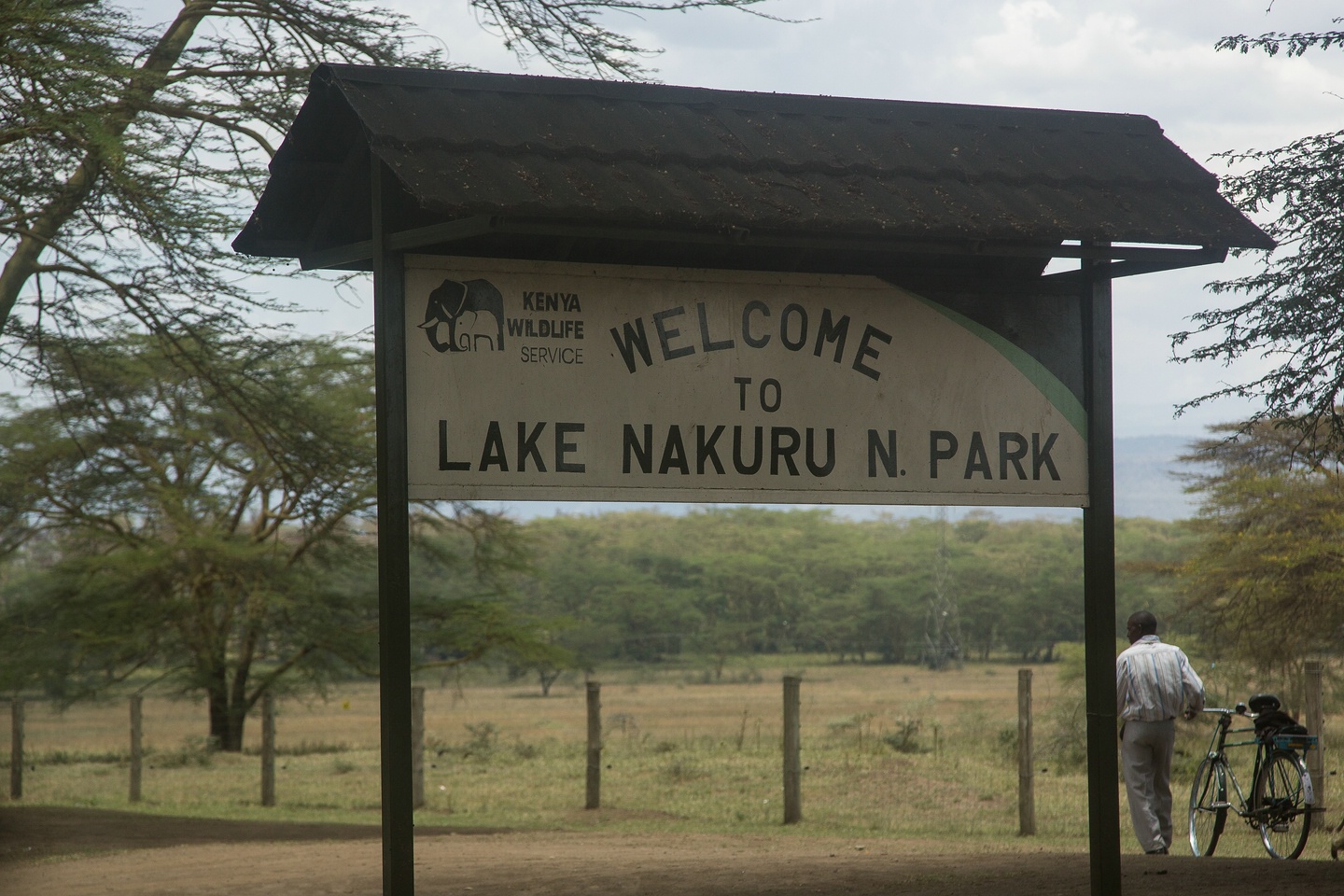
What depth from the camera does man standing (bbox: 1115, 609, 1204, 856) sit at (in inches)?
359

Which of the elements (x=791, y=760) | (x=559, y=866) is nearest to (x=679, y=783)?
(x=791, y=760)

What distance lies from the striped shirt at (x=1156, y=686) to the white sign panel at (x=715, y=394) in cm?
403

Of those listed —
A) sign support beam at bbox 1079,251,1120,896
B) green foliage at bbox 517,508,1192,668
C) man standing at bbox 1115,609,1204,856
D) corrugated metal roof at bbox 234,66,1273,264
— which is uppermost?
corrugated metal roof at bbox 234,66,1273,264

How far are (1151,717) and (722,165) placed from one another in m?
5.75

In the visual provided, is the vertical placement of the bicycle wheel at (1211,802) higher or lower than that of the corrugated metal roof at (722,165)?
lower

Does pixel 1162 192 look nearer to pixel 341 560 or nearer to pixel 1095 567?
pixel 1095 567

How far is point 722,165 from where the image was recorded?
4.98m

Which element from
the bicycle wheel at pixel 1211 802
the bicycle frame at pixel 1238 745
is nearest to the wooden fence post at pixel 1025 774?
the bicycle wheel at pixel 1211 802

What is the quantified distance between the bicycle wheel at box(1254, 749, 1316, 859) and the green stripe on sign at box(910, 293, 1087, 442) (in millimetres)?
4349

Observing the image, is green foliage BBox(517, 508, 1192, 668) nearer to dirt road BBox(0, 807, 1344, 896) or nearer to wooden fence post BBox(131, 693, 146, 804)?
wooden fence post BBox(131, 693, 146, 804)

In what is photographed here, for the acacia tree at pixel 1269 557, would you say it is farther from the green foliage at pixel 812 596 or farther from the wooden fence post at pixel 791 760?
the green foliage at pixel 812 596

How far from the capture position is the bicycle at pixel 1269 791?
891 centimetres

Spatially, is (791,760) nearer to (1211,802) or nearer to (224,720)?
(1211,802)

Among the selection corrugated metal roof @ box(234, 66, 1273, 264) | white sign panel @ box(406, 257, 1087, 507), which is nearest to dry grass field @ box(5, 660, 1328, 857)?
white sign panel @ box(406, 257, 1087, 507)
